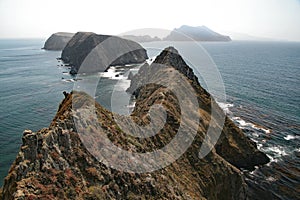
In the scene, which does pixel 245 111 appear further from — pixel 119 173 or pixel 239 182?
pixel 119 173

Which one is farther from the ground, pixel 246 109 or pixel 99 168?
pixel 99 168

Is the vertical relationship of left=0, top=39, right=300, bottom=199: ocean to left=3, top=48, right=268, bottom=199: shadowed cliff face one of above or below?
below

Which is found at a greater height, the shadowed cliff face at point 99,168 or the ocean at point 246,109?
the shadowed cliff face at point 99,168

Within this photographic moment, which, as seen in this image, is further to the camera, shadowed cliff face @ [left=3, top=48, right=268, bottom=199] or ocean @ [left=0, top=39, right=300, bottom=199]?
ocean @ [left=0, top=39, right=300, bottom=199]

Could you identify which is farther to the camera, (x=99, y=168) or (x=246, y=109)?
(x=246, y=109)

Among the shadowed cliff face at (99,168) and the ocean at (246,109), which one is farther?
the ocean at (246,109)

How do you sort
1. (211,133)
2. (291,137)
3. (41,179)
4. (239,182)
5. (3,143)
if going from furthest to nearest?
(291,137) < (3,143) < (211,133) < (239,182) < (41,179)

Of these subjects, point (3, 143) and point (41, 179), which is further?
point (3, 143)

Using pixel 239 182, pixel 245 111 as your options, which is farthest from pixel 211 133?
pixel 245 111
